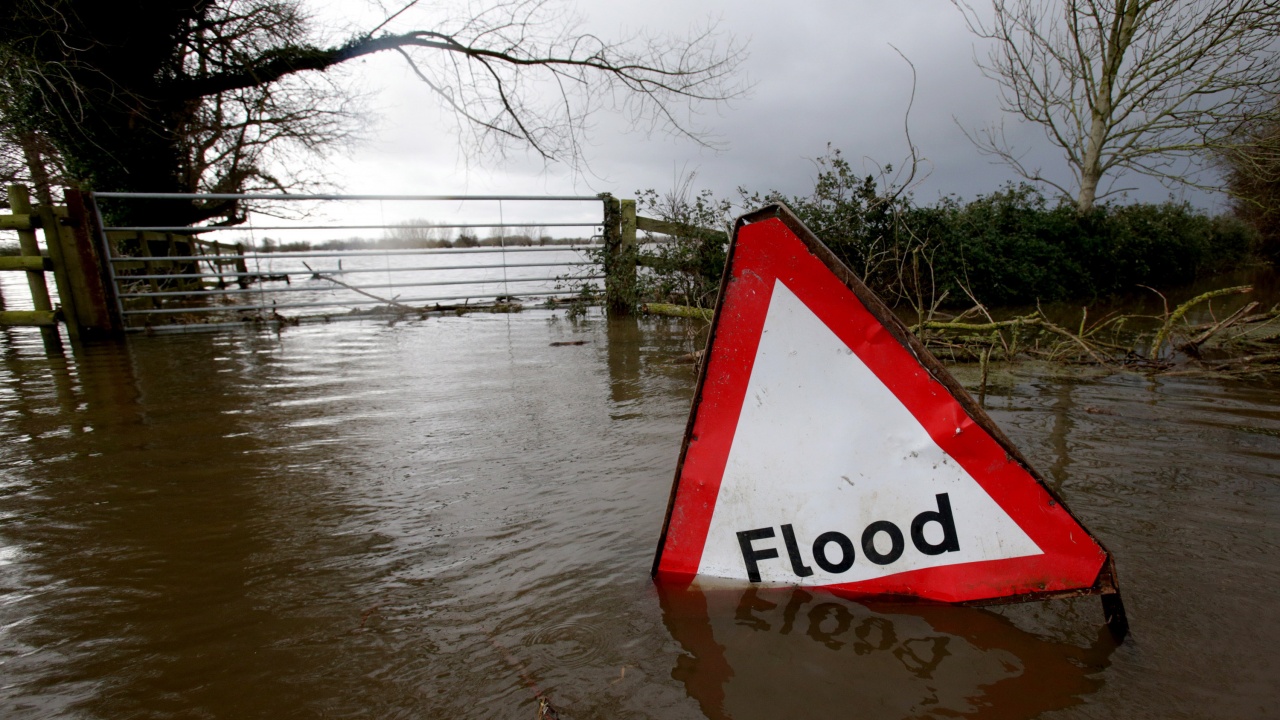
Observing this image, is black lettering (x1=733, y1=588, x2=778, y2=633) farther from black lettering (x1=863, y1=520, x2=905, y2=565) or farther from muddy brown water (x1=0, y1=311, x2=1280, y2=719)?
black lettering (x1=863, y1=520, x2=905, y2=565)

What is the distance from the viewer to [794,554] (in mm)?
1720

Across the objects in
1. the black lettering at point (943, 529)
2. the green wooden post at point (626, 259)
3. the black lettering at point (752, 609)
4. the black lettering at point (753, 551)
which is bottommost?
the black lettering at point (752, 609)

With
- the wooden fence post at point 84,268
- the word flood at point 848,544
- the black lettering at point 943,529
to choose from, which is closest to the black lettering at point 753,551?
the word flood at point 848,544

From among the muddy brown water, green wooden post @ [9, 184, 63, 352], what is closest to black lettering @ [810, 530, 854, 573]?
the muddy brown water

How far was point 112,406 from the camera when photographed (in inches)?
157

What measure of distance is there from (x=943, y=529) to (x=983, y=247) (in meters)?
11.1

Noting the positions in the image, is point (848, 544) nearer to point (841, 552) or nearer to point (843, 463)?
point (841, 552)

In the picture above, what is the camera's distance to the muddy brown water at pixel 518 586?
4.51 feet

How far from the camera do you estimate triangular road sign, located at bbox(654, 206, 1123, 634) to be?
150 centimetres

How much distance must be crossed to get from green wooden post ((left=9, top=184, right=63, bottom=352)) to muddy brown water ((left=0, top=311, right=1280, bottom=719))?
4.20m

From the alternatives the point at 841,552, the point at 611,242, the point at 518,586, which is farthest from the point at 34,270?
the point at 841,552

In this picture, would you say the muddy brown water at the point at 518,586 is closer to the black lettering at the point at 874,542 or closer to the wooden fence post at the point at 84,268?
the black lettering at the point at 874,542

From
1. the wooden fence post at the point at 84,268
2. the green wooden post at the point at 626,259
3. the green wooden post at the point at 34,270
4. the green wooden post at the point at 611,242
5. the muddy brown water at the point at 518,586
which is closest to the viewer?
the muddy brown water at the point at 518,586

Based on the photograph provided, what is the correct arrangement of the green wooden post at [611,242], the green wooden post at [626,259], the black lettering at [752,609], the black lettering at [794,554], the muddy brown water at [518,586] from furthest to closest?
1. the green wooden post at [611,242]
2. the green wooden post at [626,259]
3. the black lettering at [794,554]
4. the black lettering at [752,609]
5. the muddy brown water at [518,586]
